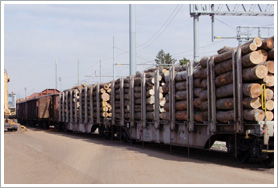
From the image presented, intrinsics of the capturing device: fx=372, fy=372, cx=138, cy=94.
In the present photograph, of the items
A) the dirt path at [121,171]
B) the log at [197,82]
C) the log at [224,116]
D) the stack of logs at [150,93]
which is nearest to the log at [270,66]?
the log at [224,116]

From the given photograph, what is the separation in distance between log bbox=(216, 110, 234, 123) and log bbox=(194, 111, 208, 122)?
64cm

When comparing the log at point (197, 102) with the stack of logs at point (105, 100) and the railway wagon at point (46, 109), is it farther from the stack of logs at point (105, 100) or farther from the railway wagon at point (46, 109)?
the railway wagon at point (46, 109)

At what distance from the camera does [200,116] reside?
12352 mm

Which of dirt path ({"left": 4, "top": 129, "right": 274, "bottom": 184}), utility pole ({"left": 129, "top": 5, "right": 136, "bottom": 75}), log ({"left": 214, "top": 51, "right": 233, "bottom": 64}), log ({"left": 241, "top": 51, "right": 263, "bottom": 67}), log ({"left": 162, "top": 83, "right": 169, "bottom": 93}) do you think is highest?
utility pole ({"left": 129, "top": 5, "right": 136, "bottom": 75})

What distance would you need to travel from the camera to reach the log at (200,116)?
1212cm

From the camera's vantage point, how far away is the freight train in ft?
32.9

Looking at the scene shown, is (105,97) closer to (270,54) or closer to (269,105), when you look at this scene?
(270,54)

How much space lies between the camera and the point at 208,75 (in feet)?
38.8

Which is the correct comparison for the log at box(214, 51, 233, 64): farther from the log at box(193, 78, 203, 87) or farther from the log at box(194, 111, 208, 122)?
the log at box(194, 111, 208, 122)

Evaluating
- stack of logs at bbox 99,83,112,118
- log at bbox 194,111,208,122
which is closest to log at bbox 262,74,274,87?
log at bbox 194,111,208,122

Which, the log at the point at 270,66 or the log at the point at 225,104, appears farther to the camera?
the log at the point at 225,104

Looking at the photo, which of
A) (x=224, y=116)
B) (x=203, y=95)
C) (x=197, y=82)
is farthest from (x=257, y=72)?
(x=197, y=82)

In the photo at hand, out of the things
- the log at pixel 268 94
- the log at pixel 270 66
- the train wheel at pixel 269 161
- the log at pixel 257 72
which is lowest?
the train wheel at pixel 269 161

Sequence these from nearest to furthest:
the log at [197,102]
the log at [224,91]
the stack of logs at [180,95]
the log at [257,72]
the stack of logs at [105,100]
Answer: the log at [257,72], the log at [224,91], the log at [197,102], the stack of logs at [180,95], the stack of logs at [105,100]
